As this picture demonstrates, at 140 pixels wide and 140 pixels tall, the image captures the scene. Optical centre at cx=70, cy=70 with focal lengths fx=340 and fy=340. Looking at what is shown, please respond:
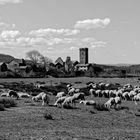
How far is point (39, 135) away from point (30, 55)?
14950cm

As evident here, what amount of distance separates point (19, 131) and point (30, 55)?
487ft

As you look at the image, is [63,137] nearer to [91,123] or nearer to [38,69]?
[91,123]

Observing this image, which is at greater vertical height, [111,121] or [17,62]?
[17,62]

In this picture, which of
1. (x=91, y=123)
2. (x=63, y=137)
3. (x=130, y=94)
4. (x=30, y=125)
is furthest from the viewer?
(x=130, y=94)

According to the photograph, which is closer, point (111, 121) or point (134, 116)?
point (111, 121)

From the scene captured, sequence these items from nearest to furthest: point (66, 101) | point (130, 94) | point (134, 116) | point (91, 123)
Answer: point (91, 123)
point (134, 116)
point (66, 101)
point (130, 94)

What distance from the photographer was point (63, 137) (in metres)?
12.7

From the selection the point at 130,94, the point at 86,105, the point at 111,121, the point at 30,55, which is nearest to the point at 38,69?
the point at 30,55

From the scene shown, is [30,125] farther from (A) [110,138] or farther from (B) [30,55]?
(B) [30,55]

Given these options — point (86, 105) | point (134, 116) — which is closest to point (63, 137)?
point (134, 116)

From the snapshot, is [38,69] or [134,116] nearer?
[134,116]

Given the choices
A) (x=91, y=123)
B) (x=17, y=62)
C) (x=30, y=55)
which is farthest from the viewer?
(x=30, y=55)

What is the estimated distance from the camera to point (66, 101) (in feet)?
84.7

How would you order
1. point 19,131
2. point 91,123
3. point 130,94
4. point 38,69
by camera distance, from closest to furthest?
point 19,131 → point 91,123 → point 130,94 → point 38,69
